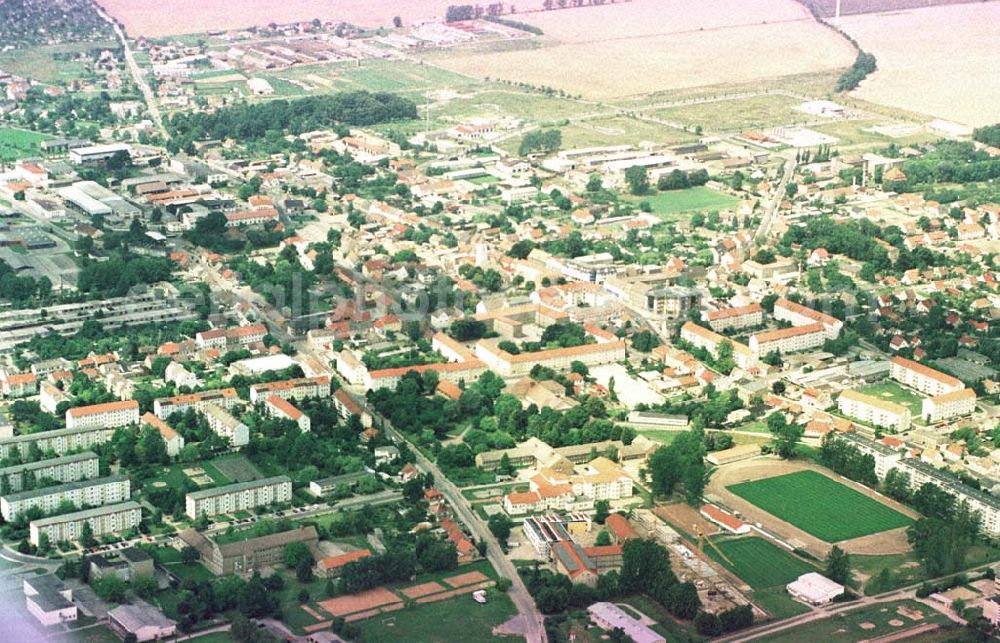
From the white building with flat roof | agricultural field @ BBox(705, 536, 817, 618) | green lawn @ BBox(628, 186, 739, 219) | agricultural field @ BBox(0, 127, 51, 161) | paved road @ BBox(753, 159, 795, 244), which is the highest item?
paved road @ BBox(753, 159, 795, 244)

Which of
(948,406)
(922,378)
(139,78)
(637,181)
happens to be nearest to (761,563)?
(948,406)

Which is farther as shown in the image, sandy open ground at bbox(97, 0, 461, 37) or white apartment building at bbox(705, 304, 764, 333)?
sandy open ground at bbox(97, 0, 461, 37)

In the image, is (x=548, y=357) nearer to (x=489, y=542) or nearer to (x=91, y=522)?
(x=489, y=542)

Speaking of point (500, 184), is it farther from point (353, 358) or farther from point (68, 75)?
point (68, 75)

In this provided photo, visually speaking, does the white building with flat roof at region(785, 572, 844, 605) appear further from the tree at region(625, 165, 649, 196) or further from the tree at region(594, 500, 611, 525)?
the tree at region(625, 165, 649, 196)

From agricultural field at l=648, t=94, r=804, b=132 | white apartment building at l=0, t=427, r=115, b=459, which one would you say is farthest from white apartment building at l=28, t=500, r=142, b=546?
agricultural field at l=648, t=94, r=804, b=132

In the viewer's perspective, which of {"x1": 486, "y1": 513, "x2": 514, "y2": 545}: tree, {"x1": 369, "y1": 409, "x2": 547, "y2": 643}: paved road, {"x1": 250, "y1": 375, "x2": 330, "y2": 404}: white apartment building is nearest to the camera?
{"x1": 369, "y1": 409, "x2": 547, "y2": 643}: paved road
